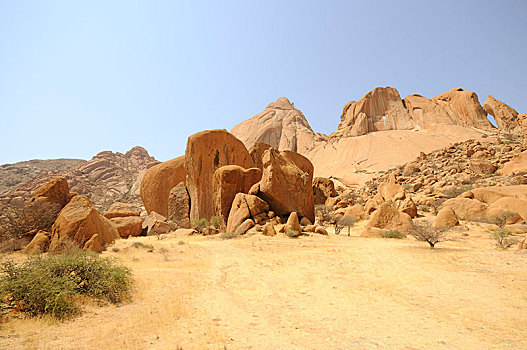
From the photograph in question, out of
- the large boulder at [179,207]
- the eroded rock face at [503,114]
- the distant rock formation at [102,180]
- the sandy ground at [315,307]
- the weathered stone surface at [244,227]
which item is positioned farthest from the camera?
the distant rock formation at [102,180]

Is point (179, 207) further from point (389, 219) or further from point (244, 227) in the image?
point (389, 219)

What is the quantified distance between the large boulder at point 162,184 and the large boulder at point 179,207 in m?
1.71

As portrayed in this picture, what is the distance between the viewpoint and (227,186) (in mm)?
17422

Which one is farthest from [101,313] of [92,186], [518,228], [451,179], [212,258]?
[92,186]

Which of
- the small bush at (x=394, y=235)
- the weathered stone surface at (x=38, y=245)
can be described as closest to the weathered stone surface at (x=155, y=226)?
the weathered stone surface at (x=38, y=245)

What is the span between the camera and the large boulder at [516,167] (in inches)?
960

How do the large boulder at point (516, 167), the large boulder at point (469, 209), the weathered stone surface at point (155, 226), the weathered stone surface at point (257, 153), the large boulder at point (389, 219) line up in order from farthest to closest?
1. the weathered stone surface at point (257, 153)
2. the large boulder at point (516, 167)
3. the weathered stone surface at point (155, 226)
4. the large boulder at point (469, 209)
5. the large boulder at point (389, 219)

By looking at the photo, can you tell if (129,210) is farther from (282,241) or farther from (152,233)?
(282,241)

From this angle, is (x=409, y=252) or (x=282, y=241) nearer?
(x=409, y=252)

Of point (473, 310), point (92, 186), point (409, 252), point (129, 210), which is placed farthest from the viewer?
Answer: point (92, 186)

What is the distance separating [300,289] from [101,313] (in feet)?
12.9

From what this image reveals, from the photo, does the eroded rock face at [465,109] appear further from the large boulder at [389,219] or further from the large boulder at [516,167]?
the large boulder at [389,219]

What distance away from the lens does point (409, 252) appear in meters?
8.70

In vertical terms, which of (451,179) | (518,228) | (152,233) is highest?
(451,179)
